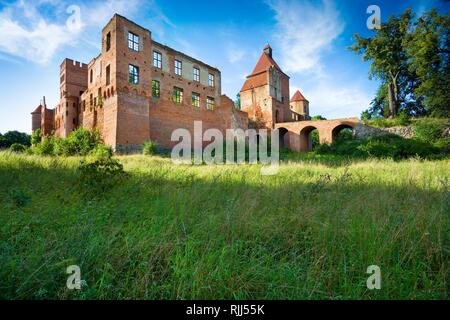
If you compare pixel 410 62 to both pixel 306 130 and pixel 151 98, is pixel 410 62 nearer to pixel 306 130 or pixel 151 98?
pixel 306 130

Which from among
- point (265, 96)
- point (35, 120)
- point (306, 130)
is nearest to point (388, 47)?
point (306, 130)

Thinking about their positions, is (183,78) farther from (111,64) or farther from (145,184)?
(145,184)

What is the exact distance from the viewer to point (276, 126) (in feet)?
98.6

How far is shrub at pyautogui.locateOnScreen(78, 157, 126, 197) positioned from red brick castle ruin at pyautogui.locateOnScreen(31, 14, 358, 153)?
1178 centimetres

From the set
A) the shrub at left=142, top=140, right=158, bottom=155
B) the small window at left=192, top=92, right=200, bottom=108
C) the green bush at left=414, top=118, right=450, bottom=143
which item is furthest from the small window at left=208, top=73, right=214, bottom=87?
the green bush at left=414, top=118, right=450, bottom=143

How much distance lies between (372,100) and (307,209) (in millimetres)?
40285

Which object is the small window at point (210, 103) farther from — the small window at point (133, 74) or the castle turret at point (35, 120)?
the castle turret at point (35, 120)

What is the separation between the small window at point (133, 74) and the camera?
18038 millimetres

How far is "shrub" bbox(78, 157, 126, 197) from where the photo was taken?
491 cm

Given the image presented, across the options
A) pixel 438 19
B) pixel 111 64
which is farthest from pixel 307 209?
pixel 438 19

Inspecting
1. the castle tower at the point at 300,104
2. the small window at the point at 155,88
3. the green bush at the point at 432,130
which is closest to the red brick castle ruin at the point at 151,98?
the small window at the point at 155,88

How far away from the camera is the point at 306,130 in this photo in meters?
30.0

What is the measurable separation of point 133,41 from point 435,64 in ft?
77.5

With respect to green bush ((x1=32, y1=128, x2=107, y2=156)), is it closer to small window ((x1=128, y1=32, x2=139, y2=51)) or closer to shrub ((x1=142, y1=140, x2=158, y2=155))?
shrub ((x1=142, y1=140, x2=158, y2=155))
